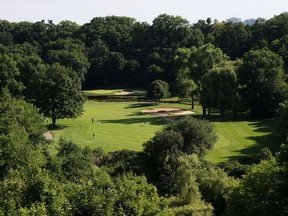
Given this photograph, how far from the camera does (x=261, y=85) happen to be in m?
64.7

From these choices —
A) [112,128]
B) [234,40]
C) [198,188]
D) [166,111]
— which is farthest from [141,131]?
[234,40]

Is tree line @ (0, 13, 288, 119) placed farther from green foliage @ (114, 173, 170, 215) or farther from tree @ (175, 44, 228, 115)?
green foliage @ (114, 173, 170, 215)

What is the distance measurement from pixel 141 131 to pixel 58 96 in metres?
15.1

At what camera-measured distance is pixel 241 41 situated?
110 meters

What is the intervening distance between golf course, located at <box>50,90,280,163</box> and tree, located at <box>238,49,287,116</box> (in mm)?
3418

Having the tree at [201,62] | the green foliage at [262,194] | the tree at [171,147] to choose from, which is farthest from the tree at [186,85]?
the green foliage at [262,194]

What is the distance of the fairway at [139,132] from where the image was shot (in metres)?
46.8

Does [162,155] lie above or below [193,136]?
below

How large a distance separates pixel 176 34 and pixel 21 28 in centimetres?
5459

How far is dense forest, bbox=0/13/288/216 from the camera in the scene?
2070 centimetres

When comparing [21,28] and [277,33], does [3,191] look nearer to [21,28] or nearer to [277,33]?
[277,33]

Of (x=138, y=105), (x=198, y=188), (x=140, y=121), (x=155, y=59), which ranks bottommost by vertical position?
(x=198, y=188)

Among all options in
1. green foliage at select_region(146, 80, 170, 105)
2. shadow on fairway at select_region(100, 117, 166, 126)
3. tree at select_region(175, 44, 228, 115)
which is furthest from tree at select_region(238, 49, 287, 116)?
green foliage at select_region(146, 80, 170, 105)

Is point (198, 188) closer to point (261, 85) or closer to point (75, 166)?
point (75, 166)
